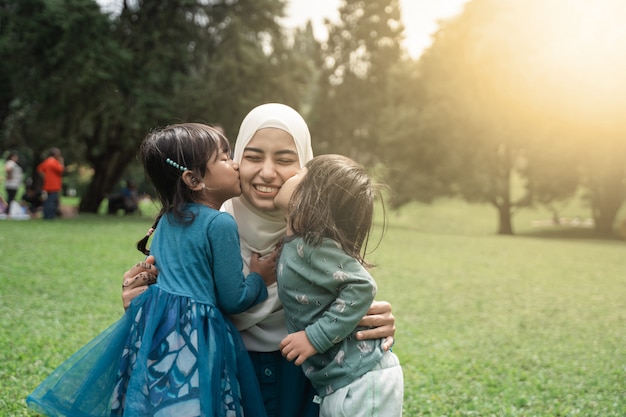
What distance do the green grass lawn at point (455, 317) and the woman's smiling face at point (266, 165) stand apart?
2.33 m

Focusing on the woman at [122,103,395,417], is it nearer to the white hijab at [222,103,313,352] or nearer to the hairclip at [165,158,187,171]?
the white hijab at [222,103,313,352]

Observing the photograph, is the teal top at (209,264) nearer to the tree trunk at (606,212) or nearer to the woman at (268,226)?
the woman at (268,226)

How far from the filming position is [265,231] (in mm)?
2723

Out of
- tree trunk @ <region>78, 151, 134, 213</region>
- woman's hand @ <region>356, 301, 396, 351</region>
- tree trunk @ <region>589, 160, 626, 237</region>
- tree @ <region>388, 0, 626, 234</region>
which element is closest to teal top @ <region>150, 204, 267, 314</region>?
woman's hand @ <region>356, 301, 396, 351</region>

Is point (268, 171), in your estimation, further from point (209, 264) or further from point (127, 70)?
point (127, 70)

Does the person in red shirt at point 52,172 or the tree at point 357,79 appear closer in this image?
the person in red shirt at point 52,172

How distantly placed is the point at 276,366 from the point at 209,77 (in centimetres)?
1775

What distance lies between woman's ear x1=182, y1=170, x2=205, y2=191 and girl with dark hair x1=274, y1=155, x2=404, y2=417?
333 millimetres

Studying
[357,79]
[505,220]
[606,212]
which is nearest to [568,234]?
[606,212]

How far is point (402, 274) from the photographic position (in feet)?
37.0

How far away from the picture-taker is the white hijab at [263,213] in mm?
2707

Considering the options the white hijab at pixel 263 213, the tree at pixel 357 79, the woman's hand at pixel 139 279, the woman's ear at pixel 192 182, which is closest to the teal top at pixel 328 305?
the white hijab at pixel 263 213

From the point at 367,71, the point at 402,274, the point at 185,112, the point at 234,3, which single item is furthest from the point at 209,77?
the point at 367,71

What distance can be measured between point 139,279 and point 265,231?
570 millimetres
